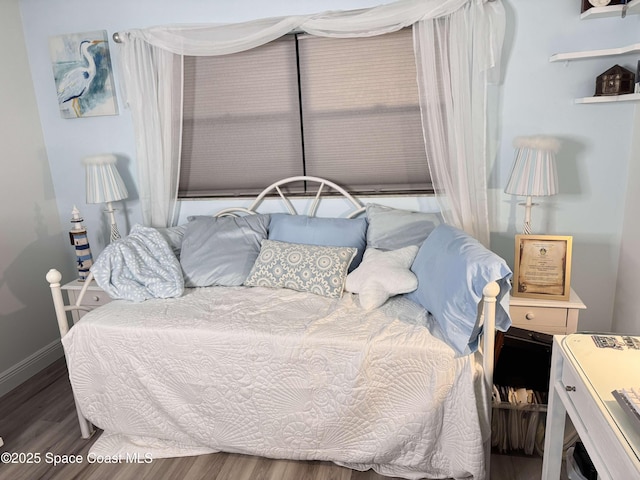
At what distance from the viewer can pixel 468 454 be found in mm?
1797

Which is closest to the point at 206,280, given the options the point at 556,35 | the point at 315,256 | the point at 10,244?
the point at 315,256

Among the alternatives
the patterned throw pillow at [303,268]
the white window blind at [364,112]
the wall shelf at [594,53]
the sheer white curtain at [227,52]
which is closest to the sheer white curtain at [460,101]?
the sheer white curtain at [227,52]

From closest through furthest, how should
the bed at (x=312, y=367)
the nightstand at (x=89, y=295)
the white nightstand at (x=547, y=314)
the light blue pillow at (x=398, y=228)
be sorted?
the bed at (x=312, y=367), the white nightstand at (x=547, y=314), the light blue pillow at (x=398, y=228), the nightstand at (x=89, y=295)

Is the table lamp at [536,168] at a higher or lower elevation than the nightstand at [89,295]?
higher

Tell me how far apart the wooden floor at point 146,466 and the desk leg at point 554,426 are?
0.45 meters

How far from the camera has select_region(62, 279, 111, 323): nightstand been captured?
2665mm

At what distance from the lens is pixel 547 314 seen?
7.06 feet

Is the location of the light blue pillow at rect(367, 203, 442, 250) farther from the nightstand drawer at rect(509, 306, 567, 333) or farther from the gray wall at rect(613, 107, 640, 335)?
the gray wall at rect(613, 107, 640, 335)

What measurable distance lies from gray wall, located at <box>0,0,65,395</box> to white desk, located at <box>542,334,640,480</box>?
2971mm

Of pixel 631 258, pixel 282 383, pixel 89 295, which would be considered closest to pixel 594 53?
pixel 631 258

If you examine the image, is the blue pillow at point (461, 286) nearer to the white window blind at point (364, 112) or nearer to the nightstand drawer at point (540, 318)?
the nightstand drawer at point (540, 318)

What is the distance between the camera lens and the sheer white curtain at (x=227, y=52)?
2.31 meters

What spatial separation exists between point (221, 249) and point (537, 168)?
1653 millimetres

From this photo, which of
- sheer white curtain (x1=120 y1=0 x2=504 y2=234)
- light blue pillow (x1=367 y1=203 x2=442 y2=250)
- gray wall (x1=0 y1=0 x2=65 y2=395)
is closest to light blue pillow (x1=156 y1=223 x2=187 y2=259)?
sheer white curtain (x1=120 y1=0 x2=504 y2=234)
